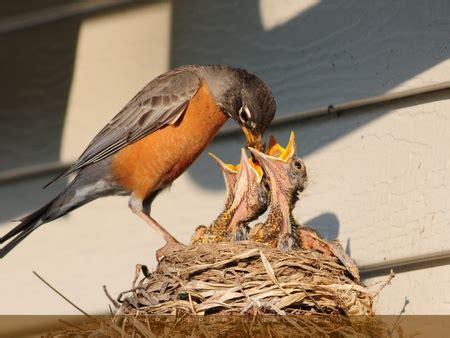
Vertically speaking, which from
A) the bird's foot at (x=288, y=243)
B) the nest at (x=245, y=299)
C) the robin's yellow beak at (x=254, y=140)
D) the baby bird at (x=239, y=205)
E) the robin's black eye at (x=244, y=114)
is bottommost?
the nest at (x=245, y=299)

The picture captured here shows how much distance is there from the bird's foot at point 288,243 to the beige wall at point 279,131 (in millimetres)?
400

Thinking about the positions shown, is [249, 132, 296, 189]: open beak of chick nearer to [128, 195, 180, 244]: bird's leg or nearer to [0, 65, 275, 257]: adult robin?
[0, 65, 275, 257]: adult robin

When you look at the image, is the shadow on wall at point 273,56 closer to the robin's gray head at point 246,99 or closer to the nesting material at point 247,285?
the robin's gray head at point 246,99

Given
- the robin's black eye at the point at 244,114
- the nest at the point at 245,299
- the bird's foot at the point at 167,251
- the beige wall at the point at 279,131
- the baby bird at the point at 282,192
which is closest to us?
the nest at the point at 245,299

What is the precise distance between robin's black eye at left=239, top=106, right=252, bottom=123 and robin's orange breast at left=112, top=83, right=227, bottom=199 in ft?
0.39

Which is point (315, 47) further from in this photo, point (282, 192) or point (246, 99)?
point (282, 192)

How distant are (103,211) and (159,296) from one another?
4.40 feet

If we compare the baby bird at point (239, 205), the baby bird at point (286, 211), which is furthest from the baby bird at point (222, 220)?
the baby bird at point (286, 211)

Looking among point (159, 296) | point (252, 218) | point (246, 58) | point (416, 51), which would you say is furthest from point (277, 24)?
point (159, 296)

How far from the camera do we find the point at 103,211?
14.7 feet

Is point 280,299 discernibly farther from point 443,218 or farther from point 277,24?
point 277,24

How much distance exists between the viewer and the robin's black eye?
389 cm

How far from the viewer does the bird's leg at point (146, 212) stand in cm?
392

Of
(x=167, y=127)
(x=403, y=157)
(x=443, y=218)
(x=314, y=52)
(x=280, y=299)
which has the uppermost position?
(x=314, y=52)
